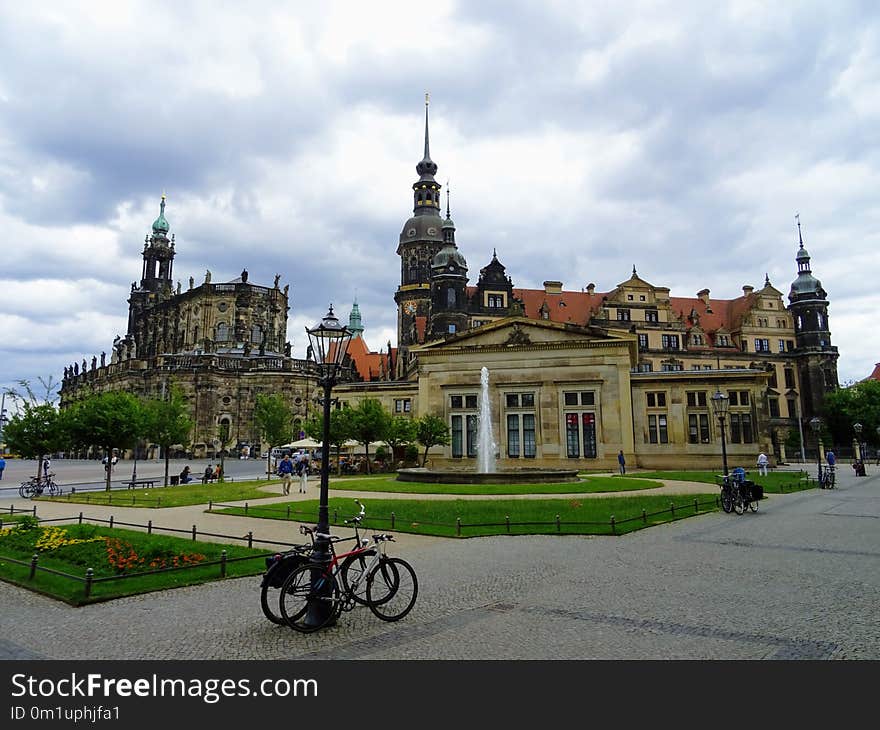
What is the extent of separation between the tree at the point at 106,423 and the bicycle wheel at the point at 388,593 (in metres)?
30.7

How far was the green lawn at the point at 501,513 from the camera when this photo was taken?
16234 mm

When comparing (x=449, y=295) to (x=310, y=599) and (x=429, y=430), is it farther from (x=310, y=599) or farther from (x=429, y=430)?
(x=310, y=599)

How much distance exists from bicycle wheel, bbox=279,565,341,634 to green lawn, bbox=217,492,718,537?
7.96 metres

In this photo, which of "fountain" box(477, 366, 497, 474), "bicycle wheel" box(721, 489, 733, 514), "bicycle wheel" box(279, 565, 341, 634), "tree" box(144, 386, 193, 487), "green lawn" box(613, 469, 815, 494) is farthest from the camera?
"fountain" box(477, 366, 497, 474)

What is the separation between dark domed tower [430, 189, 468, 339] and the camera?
67.7 m

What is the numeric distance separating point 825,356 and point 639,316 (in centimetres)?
2644

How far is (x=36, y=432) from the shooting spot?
3466cm

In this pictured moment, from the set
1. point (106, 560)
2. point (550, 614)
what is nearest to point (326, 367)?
point (550, 614)

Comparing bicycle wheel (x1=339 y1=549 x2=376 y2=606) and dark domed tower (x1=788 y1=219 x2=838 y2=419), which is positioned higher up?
dark domed tower (x1=788 y1=219 x2=838 y2=419)

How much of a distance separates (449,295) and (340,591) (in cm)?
6142

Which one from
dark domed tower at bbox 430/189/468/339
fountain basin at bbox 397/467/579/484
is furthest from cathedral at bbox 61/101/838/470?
fountain basin at bbox 397/467/579/484

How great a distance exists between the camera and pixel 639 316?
74.2 metres

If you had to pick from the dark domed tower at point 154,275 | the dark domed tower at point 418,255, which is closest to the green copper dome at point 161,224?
the dark domed tower at point 154,275

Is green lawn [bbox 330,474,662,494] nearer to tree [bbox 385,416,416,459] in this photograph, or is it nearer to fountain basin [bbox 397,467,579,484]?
fountain basin [bbox 397,467,579,484]
